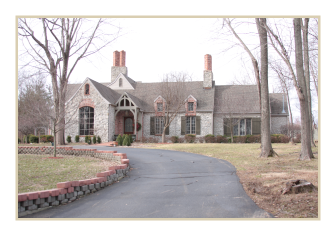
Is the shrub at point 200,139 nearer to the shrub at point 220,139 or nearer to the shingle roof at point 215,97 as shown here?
the shrub at point 220,139

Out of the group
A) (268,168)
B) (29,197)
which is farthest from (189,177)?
(29,197)

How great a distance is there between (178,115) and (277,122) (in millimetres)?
9532

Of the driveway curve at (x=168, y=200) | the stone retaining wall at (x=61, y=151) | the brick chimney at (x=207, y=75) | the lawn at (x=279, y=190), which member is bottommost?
the driveway curve at (x=168, y=200)

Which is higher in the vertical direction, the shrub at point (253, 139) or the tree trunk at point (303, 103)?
the tree trunk at point (303, 103)

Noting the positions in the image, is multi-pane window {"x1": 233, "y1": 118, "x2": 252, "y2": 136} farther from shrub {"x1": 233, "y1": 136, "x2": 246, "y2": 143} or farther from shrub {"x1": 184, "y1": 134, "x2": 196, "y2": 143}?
shrub {"x1": 184, "y1": 134, "x2": 196, "y2": 143}

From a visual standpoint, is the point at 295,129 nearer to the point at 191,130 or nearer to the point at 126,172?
the point at 191,130

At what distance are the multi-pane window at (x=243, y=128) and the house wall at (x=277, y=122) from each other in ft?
7.77

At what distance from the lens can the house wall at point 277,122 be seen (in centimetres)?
2364

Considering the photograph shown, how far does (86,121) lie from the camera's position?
852 inches

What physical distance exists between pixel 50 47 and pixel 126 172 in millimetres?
9513

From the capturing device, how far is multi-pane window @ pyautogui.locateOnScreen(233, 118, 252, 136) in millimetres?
23578

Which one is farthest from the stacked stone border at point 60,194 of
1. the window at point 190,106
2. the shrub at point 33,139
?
the window at point 190,106

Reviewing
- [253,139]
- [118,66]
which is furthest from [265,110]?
[118,66]

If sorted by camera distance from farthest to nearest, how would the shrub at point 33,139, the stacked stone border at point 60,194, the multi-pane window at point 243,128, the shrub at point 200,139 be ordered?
the multi-pane window at point 243,128 → the shrub at point 200,139 → the shrub at point 33,139 → the stacked stone border at point 60,194
